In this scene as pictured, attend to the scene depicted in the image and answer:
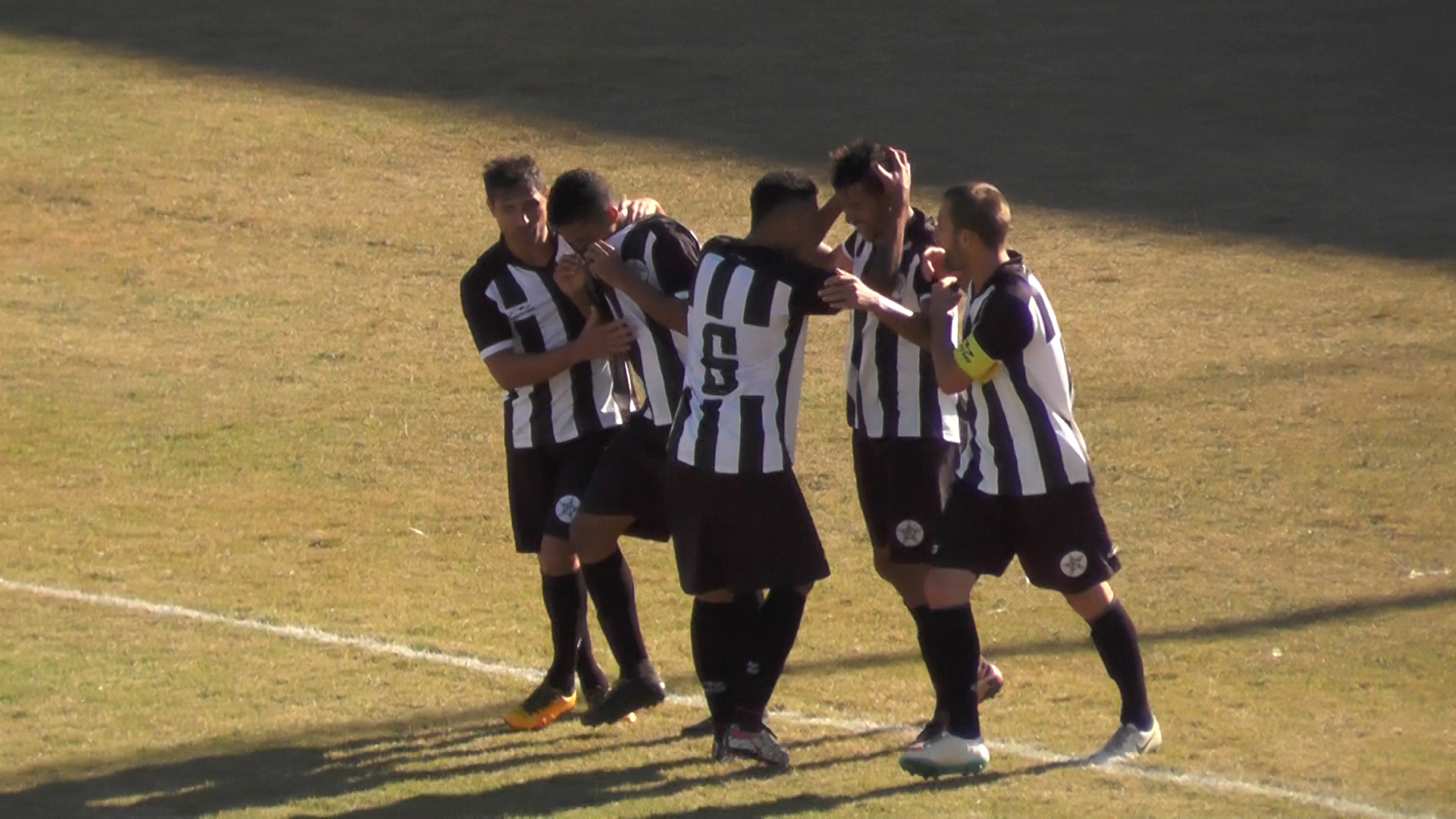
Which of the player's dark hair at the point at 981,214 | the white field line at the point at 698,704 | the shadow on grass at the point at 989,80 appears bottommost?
the white field line at the point at 698,704

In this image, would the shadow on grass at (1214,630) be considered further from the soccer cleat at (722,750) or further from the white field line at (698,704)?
the soccer cleat at (722,750)

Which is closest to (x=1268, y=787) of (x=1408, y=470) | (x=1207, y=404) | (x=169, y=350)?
(x=1408, y=470)

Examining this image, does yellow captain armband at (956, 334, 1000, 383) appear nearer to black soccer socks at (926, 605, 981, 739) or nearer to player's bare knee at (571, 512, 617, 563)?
black soccer socks at (926, 605, 981, 739)

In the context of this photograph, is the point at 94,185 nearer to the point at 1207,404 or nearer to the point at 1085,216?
the point at 1085,216

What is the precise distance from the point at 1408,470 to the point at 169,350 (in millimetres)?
7572

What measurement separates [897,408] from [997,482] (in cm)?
58

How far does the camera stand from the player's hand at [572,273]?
6762 mm

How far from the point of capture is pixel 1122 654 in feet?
21.4

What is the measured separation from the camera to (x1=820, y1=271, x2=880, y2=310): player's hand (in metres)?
6.14

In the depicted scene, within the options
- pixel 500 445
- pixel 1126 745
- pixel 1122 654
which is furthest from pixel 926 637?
pixel 500 445

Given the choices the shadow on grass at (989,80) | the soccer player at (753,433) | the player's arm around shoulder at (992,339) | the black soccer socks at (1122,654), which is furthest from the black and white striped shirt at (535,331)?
the shadow on grass at (989,80)

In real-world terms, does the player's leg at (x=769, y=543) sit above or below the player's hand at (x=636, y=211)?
below

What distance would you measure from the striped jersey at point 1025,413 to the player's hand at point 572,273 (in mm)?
1285

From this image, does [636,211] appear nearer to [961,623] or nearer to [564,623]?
[564,623]
